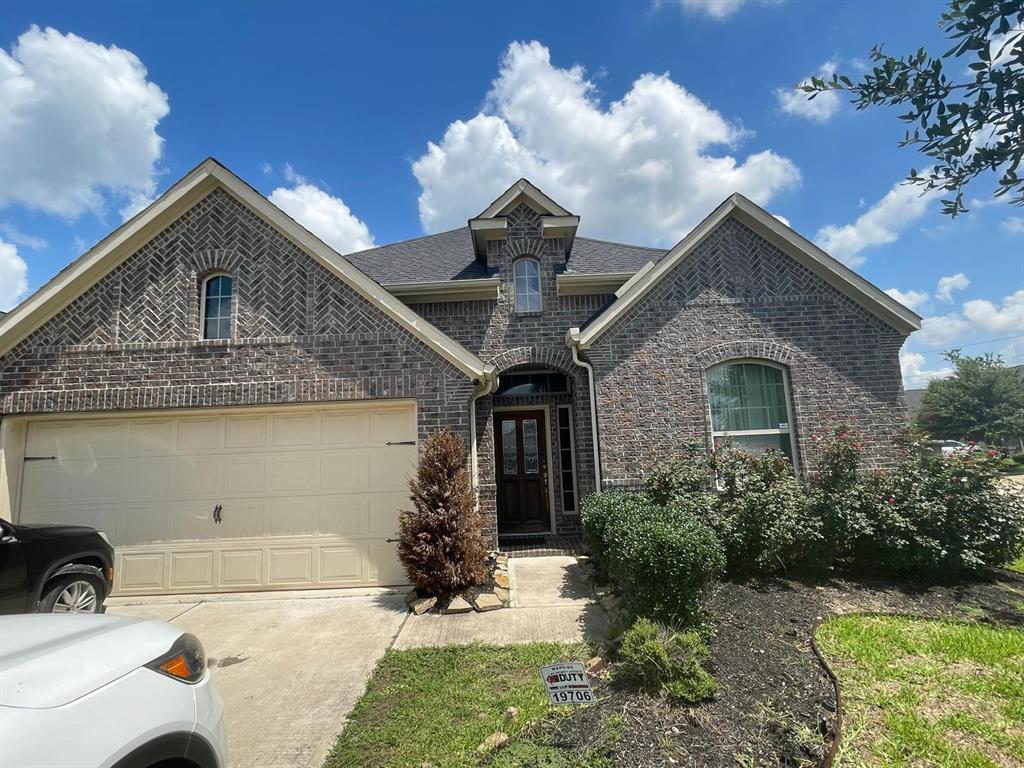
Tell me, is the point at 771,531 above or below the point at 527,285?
below

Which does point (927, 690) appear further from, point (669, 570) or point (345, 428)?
point (345, 428)

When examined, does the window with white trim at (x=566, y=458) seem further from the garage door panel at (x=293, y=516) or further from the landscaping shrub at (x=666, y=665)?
the landscaping shrub at (x=666, y=665)

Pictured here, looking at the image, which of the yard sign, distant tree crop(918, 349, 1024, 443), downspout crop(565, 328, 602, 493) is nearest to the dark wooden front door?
downspout crop(565, 328, 602, 493)

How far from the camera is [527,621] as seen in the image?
5824 millimetres

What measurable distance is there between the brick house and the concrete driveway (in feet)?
1.64

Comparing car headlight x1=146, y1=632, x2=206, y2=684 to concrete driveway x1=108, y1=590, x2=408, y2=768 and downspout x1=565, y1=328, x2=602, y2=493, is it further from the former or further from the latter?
downspout x1=565, y1=328, x2=602, y2=493

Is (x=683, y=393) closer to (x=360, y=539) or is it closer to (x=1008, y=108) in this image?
(x=360, y=539)

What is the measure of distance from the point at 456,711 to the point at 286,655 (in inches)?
92.9

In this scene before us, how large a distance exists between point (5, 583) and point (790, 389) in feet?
35.5

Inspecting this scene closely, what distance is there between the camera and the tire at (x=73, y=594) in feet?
18.0

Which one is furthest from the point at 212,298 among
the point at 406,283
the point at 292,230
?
the point at 406,283

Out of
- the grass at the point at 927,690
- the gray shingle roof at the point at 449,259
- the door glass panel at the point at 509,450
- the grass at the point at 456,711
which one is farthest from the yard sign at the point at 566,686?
the gray shingle roof at the point at 449,259

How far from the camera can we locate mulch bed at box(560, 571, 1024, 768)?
3141mm

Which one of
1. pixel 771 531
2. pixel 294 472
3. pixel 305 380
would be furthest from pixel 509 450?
pixel 771 531
